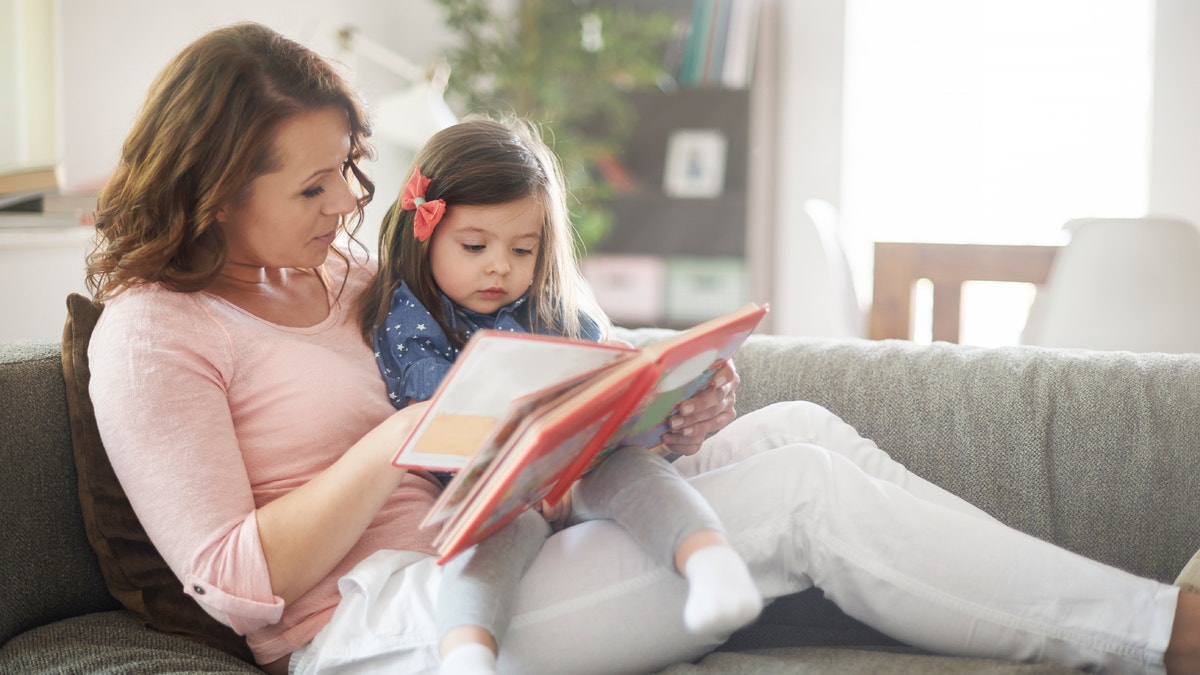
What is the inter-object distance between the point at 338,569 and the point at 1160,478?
101 cm

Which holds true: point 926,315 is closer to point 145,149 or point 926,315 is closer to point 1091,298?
point 1091,298

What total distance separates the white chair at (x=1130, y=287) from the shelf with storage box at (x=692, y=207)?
1.43 meters

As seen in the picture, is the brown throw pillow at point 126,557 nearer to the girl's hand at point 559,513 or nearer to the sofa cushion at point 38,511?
the sofa cushion at point 38,511

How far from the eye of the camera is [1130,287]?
2.37 m

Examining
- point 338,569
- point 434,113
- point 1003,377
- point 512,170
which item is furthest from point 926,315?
point 338,569

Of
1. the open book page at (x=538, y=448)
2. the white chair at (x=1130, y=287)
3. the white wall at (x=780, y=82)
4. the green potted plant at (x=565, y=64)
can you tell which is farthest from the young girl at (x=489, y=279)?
the green potted plant at (x=565, y=64)

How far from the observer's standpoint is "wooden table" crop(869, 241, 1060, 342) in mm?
2510

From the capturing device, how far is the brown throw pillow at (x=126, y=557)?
3.78 feet

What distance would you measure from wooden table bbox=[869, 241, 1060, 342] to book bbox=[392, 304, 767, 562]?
167cm

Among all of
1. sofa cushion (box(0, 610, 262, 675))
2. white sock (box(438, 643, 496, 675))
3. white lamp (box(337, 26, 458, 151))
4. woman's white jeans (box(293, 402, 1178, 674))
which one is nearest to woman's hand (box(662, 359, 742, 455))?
woman's white jeans (box(293, 402, 1178, 674))

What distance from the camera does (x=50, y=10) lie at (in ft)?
6.73

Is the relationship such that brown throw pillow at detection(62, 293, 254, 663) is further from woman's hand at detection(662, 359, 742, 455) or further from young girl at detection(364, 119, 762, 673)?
woman's hand at detection(662, 359, 742, 455)

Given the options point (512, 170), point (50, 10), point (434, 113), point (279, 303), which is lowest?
point (279, 303)

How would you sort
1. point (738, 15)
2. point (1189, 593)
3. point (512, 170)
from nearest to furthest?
point (1189, 593) < point (512, 170) < point (738, 15)
